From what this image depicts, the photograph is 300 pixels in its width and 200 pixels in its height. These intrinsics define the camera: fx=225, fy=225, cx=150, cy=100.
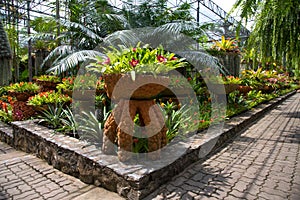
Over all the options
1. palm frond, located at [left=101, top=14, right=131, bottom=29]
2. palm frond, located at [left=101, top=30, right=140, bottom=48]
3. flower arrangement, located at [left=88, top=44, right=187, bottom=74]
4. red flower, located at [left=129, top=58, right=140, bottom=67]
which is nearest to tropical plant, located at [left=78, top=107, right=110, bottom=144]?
flower arrangement, located at [left=88, top=44, right=187, bottom=74]

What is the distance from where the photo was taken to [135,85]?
1.87 m

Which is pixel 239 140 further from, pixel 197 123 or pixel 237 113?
pixel 237 113

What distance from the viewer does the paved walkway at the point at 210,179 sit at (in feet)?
6.12

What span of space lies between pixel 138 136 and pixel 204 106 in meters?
2.79

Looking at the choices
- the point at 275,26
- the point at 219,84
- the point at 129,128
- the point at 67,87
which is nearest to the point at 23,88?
the point at 67,87

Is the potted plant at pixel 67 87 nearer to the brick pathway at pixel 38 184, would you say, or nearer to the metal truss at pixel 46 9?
the brick pathway at pixel 38 184

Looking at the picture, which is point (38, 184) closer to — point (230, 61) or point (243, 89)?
point (243, 89)

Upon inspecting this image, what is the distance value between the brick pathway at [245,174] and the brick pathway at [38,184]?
586 millimetres

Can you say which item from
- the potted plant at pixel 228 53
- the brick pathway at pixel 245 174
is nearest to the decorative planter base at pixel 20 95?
the brick pathway at pixel 245 174

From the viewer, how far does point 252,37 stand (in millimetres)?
4727

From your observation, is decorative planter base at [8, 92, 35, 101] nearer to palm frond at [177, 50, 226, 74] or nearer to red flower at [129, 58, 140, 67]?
red flower at [129, 58, 140, 67]

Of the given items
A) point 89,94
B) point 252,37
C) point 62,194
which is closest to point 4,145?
point 89,94

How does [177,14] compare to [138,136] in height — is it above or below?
above

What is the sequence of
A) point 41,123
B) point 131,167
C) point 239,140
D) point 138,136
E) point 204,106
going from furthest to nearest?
point 204,106
point 239,140
point 41,123
point 138,136
point 131,167
